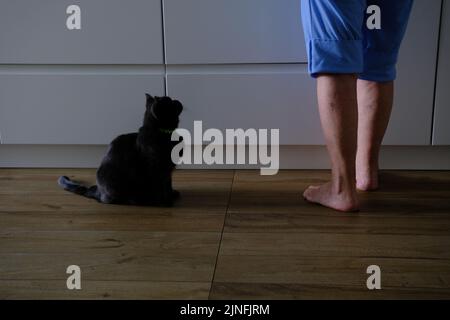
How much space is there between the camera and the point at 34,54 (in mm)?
1522

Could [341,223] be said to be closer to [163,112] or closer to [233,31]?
[163,112]

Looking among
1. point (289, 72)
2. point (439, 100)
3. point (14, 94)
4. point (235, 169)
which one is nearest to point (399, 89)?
point (439, 100)

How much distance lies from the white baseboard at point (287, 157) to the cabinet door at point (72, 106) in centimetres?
6

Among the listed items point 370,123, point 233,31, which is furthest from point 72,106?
point 370,123

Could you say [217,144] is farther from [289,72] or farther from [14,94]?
[14,94]

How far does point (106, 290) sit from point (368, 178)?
0.87 m

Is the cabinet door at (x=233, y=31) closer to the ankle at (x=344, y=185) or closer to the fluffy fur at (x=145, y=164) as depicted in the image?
the fluffy fur at (x=145, y=164)

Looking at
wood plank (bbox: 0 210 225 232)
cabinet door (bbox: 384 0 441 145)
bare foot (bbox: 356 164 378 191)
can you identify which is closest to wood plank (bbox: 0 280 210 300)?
wood plank (bbox: 0 210 225 232)

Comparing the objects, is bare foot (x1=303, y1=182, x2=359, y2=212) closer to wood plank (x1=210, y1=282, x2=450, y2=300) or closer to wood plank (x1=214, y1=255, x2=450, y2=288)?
wood plank (x1=214, y1=255, x2=450, y2=288)

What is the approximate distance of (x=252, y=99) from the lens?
60.1 inches

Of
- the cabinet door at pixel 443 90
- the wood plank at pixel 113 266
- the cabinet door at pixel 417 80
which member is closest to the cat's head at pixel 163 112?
the wood plank at pixel 113 266

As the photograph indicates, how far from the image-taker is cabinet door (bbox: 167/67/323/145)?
4.93 ft
